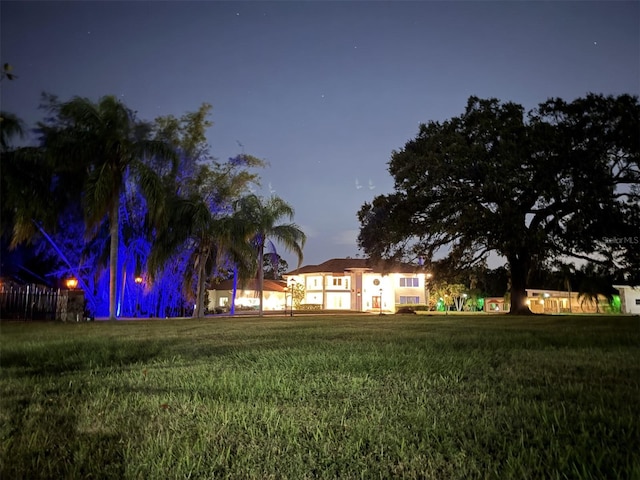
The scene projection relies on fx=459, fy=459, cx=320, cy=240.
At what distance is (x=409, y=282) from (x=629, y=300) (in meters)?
22.9

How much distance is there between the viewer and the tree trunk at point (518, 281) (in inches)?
925

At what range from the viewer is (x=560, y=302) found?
57.2m

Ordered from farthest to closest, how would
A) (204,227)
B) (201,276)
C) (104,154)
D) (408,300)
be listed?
(408,300) → (201,276) → (204,227) → (104,154)

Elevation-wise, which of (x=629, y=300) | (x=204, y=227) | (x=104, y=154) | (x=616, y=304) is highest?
(x=104, y=154)

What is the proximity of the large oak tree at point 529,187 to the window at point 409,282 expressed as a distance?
3106cm

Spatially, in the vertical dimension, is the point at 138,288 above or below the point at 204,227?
below

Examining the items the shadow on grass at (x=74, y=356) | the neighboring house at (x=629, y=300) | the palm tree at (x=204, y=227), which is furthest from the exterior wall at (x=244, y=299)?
the shadow on grass at (x=74, y=356)

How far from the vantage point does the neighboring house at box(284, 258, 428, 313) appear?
175 ft

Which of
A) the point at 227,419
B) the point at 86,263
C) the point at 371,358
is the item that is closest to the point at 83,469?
the point at 227,419

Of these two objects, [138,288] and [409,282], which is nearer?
[138,288]

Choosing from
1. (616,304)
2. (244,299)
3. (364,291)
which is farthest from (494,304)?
(244,299)

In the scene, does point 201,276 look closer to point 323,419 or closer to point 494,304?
point 323,419

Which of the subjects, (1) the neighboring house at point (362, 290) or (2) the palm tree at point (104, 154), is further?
(1) the neighboring house at point (362, 290)

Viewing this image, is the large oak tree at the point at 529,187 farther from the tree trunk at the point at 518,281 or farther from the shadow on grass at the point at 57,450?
the shadow on grass at the point at 57,450
